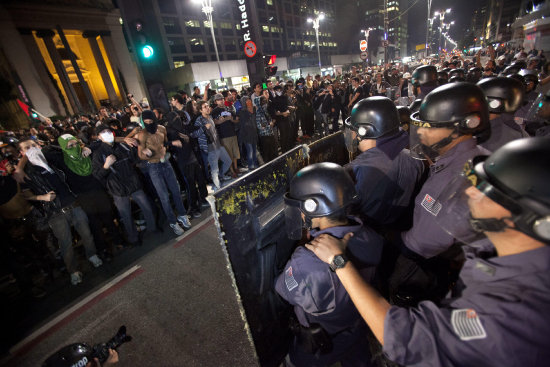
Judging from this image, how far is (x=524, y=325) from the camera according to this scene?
800 mm

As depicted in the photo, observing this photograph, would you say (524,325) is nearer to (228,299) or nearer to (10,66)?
(228,299)

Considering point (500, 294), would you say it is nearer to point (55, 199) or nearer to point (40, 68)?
point (55, 199)

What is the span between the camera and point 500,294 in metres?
0.89

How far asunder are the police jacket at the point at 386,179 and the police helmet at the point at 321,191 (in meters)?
0.82

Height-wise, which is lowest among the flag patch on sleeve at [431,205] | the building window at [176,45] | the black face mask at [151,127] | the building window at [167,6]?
the flag patch on sleeve at [431,205]

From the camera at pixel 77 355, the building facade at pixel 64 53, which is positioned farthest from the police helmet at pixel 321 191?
the building facade at pixel 64 53

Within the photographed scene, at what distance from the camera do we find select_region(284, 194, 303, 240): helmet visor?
1.76 m

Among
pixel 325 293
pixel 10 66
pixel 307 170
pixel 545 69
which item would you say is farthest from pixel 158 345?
pixel 10 66

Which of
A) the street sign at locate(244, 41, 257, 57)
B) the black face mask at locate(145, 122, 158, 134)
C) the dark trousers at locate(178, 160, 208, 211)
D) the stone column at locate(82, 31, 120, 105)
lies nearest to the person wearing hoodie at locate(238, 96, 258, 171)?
the dark trousers at locate(178, 160, 208, 211)

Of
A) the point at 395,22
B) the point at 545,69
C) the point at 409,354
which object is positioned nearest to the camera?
the point at 409,354

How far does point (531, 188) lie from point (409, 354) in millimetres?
817

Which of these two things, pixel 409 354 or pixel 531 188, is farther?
pixel 409 354

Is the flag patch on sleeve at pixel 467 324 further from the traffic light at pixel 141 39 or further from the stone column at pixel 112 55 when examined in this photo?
the stone column at pixel 112 55

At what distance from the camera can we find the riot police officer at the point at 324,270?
4.92ft
